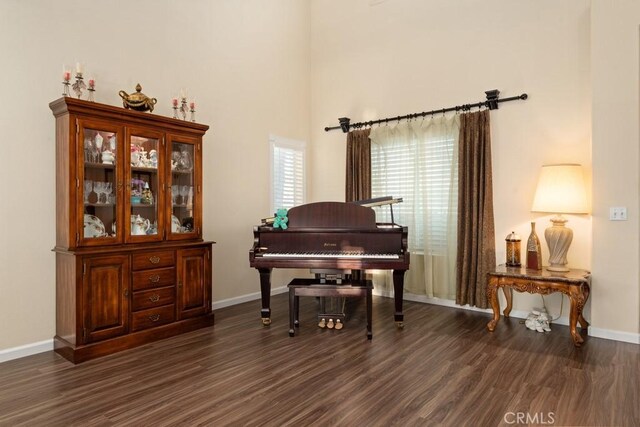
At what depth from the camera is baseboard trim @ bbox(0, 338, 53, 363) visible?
10.1 feet

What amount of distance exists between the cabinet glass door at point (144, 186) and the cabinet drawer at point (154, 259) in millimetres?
149

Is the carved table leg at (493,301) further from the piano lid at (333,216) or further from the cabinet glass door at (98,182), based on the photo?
the cabinet glass door at (98,182)

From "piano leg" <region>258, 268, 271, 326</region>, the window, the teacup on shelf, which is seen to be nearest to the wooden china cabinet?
the teacup on shelf

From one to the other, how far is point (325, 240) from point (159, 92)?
7.56 ft

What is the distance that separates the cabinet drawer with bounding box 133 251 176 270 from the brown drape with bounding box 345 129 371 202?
2606mm

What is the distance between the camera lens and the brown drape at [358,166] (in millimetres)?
5332

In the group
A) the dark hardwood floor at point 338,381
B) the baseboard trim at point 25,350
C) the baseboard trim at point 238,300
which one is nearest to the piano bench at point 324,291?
the dark hardwood floor at point 338,381

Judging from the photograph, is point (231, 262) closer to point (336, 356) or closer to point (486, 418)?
point (336, 356)

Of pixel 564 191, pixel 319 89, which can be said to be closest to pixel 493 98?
pixel 564 191

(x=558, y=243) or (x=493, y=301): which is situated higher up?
(x=558, y=243)

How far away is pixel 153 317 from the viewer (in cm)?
355

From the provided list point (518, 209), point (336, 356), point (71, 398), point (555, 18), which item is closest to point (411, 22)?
point (555, 18)

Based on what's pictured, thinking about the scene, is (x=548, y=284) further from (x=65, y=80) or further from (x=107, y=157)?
(x=65, y=80)

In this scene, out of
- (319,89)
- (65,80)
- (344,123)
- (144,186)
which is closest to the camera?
(65,80)
